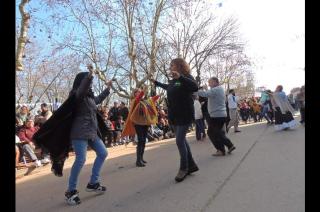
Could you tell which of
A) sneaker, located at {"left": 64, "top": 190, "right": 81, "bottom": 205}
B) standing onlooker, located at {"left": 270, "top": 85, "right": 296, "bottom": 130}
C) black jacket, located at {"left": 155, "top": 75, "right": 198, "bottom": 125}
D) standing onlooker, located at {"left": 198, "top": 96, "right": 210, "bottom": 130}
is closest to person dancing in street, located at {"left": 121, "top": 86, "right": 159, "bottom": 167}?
standing onlooker, located at {"left": 198, "top": 96, "right": 210, "bottom": 130}

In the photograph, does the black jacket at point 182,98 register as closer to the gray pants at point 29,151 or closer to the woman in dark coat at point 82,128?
the woman in dark coat at point 82,128

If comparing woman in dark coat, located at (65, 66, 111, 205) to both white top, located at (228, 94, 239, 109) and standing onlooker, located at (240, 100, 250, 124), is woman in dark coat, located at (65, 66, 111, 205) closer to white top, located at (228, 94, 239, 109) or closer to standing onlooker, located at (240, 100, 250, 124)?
white top, located at (228, 94, 239, 109)

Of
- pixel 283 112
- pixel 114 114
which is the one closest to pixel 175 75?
pixel 283 112

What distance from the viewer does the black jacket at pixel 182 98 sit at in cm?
653

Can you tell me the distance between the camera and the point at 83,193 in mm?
6238

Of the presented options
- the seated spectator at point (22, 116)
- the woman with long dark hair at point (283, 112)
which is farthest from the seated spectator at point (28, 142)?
the woman with long dark hair at point (283, 112)

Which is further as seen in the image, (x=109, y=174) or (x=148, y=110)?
(x=148, y=110)

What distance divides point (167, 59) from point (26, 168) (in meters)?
19.8

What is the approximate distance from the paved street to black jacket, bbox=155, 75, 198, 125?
1.02 meters

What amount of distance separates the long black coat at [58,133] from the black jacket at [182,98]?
1738 mm

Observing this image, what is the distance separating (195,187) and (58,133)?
2159 millimetres
